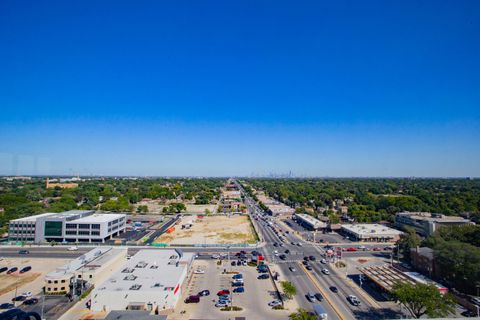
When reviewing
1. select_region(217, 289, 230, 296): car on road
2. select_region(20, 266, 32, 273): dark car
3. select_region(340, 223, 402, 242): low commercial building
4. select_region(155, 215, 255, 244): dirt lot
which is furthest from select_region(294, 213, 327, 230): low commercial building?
select_region(20, 266, 32, 273): dark car

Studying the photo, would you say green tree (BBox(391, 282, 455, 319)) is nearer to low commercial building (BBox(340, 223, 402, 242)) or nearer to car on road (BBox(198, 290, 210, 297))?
car on road (BBox(198, 290, 210, 297))

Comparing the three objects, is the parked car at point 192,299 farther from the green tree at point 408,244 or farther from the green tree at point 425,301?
the green tree at point 408,244

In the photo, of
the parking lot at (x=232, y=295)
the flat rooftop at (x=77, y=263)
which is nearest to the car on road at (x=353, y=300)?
the parking lot at (x=232, y=295)

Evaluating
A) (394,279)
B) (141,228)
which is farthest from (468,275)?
(141,228)

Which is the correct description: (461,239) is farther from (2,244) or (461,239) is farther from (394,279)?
(2,244)

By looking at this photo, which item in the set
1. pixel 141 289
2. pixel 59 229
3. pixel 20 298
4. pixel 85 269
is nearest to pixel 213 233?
pixel 59 229
